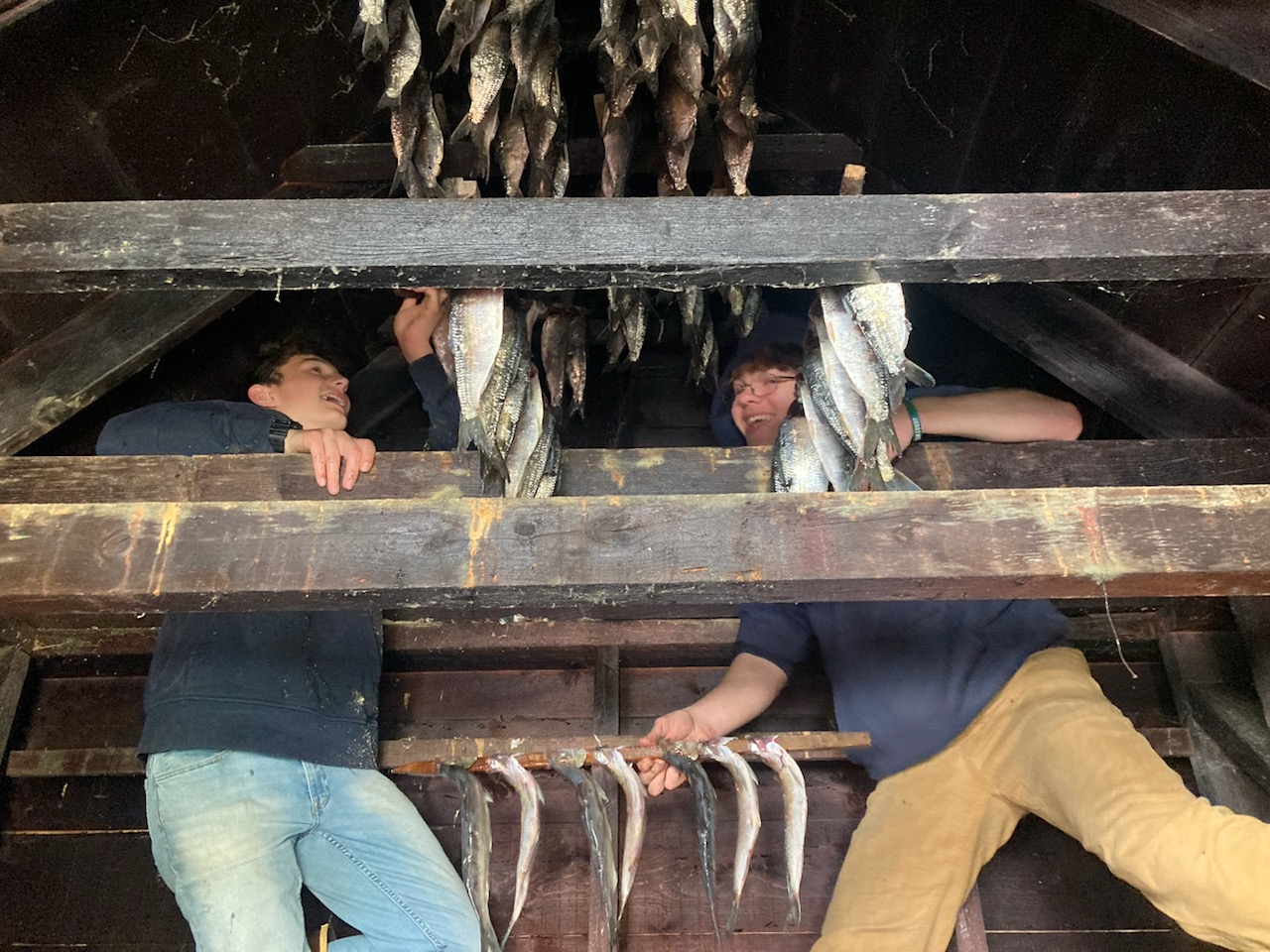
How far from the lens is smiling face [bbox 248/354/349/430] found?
327cm

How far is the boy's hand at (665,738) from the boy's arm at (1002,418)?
1.13 meters

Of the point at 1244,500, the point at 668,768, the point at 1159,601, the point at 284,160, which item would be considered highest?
the point at 1244,500

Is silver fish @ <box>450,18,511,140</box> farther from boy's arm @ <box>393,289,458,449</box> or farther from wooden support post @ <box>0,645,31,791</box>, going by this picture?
wooden support post @ <box>0,645,31,791</box>

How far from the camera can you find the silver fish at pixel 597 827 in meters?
2.64

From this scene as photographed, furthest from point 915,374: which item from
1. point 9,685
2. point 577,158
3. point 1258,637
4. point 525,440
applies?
point 9,685

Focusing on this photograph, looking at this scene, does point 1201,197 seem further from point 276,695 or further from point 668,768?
point 276,695

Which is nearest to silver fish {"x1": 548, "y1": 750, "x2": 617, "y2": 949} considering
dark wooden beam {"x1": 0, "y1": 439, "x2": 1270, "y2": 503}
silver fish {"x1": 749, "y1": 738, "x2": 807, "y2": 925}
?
silver fish {"x1": 749, "y1": 738, "x2": 807, "y2": 925}

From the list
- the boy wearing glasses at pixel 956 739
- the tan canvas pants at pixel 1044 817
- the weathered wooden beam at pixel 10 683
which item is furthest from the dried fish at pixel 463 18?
the weathered wooden beam at pixel 10 683

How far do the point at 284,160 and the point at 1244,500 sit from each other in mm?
3374

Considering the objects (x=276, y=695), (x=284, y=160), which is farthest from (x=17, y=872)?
(x=284, y=160)

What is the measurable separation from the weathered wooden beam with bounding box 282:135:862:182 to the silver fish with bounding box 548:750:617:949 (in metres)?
2.17

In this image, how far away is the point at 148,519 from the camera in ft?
6.11

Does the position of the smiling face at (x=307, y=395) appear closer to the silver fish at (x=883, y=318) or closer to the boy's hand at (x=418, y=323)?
the boy's hand at (x=418, y=323)

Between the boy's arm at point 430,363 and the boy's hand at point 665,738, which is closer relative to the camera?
the boy's hand at point 665,738
